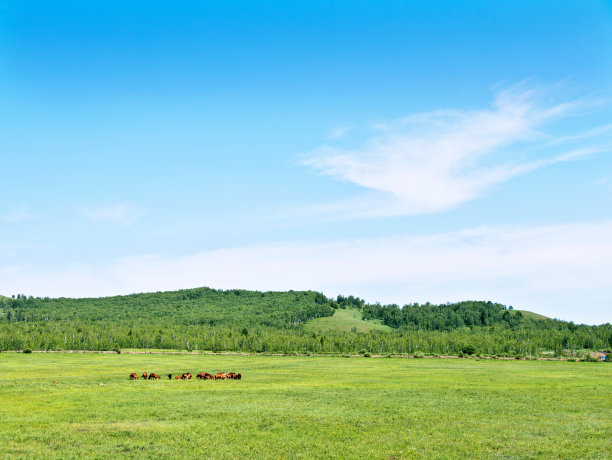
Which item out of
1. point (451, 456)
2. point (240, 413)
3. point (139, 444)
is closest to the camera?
point (451, 456)

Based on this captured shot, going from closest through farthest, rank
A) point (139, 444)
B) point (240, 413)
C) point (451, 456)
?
1. point (451, 456)
2. point (139, 444)
3. point (240, 413)

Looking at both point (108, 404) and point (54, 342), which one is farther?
point (54, 342)

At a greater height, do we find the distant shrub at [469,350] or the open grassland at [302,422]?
the open grassland at [302,422]

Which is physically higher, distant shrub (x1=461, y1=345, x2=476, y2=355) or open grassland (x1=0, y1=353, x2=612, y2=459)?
open grassland (x1=0, y1=353, x2=612, y2=459)

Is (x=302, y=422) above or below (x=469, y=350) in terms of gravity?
above

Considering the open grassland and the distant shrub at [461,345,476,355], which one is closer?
the open grassland

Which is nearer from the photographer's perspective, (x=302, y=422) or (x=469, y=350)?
(x=302, y=422)

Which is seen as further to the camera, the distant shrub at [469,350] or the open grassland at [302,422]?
the distant shrub at [469,350]

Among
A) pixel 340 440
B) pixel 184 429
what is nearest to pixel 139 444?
pixel 184 429

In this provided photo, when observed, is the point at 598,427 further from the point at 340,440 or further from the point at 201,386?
the point at 201,386

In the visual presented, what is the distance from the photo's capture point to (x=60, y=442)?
27.7 m

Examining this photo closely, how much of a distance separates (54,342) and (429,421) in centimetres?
17801

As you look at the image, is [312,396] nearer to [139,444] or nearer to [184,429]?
[184,429]

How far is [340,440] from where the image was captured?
28719 millimetres
